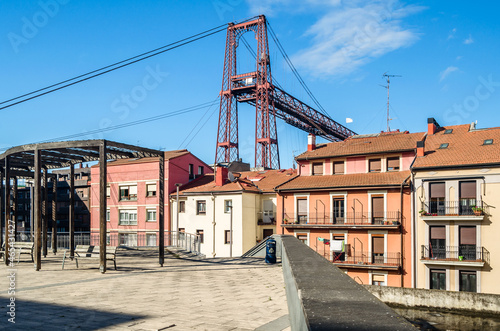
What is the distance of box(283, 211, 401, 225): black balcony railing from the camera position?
110 ft

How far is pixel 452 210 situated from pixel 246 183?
2044cm

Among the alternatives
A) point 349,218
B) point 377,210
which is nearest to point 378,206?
point 377,210

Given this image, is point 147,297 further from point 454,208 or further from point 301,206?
point 301,206

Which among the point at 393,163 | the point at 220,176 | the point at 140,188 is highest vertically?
the point at 393,163

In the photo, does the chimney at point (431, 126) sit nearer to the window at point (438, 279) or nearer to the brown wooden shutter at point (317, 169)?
the brown wooden shutter at point (317, 169)

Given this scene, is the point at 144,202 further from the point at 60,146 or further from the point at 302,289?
the point at 302,289

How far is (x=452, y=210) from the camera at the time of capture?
31.1 m

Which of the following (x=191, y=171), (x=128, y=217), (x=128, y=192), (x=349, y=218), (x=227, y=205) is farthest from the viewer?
(x=191, y=171)

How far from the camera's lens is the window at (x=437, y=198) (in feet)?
104

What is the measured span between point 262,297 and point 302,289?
5.72 meters

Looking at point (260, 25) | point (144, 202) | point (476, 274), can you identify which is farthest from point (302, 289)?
point (260, 25)

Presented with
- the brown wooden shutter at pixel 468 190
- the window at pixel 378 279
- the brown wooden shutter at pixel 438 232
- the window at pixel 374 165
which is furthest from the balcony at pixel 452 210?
the window at pixel 378 279

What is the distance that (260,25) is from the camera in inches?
2485

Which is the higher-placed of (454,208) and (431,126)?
(431,126)
